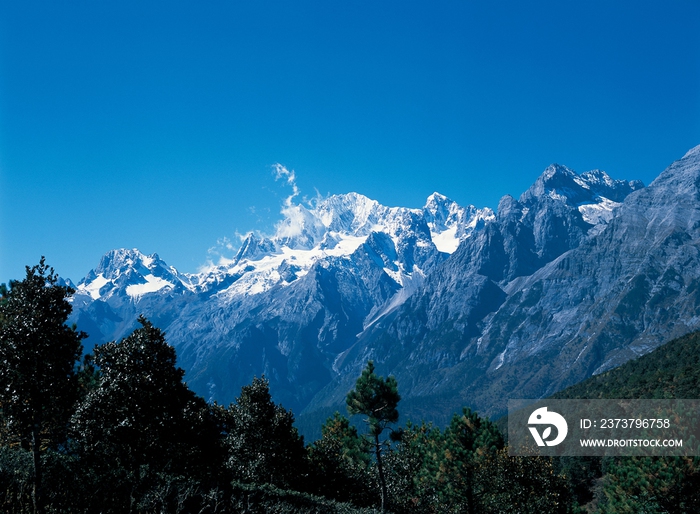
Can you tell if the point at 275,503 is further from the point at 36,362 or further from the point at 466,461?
the point at 466,461

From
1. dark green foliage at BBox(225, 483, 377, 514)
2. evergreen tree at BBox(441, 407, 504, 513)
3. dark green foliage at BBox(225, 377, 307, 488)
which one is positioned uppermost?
dark green foliage at BBox(225, 377, 307, 488)

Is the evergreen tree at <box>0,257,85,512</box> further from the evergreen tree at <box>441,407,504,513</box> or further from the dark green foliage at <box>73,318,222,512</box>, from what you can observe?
the evergreen tree at <box>441,407,504,513</box>

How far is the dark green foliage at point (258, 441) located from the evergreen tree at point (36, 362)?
2099cm

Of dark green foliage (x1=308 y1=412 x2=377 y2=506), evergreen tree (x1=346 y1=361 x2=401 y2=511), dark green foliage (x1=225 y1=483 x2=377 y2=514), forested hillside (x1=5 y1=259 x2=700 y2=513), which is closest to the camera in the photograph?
forested hillside (x1=5 y1=259 x2=700 y2=513)

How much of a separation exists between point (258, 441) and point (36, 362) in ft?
84.4

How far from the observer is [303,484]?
54250 mm

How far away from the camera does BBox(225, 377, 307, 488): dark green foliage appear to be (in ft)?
154

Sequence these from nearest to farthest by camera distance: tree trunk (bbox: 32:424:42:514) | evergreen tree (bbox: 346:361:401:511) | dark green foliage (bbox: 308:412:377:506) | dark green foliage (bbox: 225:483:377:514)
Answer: tree trunk (bbox: 32:424:42:514) → dark green foliage (bbox: 225:483:377:514) → evergreen tree (bbox: 346:361:401:511) → dark green foliage (bbox: 308:412:377:506)

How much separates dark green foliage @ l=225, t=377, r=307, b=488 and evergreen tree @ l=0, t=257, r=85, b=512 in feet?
68.9

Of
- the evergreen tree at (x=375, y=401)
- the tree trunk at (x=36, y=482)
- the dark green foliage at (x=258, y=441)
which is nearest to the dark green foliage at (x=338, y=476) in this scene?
the evergreen tree at (x=375, y=401)

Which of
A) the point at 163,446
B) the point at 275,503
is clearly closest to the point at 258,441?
the point at 275,503

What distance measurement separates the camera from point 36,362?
25844mm

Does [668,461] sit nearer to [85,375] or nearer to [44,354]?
[44,354]

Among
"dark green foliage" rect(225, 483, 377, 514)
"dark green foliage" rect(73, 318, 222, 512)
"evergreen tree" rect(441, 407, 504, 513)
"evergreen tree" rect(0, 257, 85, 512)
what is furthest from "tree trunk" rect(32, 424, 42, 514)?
"evergreen tree" rect(441, 407, 504, 513)
